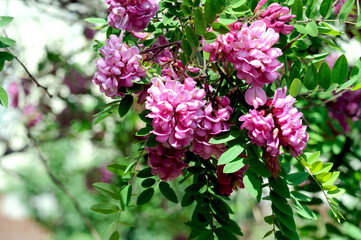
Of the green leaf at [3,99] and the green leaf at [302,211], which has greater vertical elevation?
the green leaf at [3,99]

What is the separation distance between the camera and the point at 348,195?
141 cm

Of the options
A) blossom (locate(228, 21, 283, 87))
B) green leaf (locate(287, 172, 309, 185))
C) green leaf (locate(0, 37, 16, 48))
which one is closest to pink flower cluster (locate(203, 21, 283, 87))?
blossom (locate(228, 21, 283, 87))

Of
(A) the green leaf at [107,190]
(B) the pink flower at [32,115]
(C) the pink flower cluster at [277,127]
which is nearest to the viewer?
(C) the pink flower cluster at [277,127]

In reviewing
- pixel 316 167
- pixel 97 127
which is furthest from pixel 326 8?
pixel 97 127

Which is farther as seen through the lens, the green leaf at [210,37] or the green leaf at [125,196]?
the green leaf at [125,196]

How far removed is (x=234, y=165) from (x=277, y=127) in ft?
0.29

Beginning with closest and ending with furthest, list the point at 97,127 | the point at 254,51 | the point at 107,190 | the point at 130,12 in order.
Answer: the point at 254,51
the point at 130,12
the point at 107,190
the point at 97,127

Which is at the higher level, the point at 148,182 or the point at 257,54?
the point at 257,54

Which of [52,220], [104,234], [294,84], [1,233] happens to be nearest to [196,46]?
[294,84]

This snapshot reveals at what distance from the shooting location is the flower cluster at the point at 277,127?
0.60 meters

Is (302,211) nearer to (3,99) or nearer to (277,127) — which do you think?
(277,127)

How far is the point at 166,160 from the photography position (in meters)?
0.72

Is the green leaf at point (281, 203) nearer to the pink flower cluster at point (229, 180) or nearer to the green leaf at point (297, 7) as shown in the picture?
the pink flower cluster at point (229, 180)

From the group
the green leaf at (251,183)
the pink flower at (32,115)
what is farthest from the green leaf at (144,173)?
the pink flower at (32,115)
